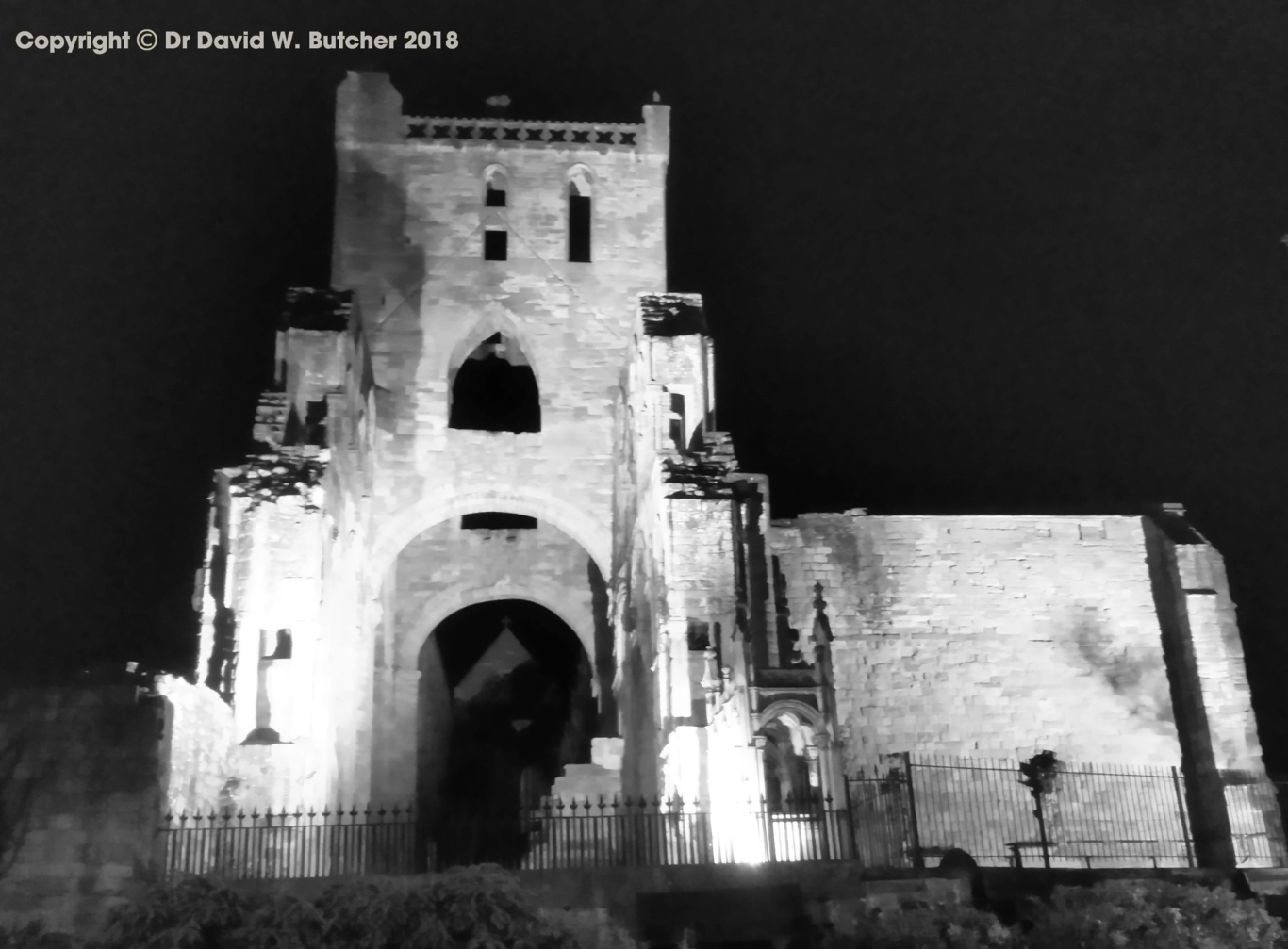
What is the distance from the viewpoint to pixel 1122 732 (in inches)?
842

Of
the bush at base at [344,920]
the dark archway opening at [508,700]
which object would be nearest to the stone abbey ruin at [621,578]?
the dark archway opening at [508,700]

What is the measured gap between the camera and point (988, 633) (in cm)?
2170

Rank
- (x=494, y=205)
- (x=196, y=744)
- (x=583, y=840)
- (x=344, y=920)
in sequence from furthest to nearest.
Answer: (x=494, y=205) → (x=583, y=840) → (x=196, y=744) → (x=344, y=920)

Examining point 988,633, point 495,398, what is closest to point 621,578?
point 988,633

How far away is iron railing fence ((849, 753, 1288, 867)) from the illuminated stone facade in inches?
20.6

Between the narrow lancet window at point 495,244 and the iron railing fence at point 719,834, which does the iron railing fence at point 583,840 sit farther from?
the narrow lancet window at point 495,244

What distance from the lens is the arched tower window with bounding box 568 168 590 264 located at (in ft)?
80.4

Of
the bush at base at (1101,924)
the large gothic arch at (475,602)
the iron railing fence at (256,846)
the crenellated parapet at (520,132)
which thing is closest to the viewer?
the bush at base at (1101,924)

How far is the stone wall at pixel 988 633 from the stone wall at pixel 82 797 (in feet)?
37.3

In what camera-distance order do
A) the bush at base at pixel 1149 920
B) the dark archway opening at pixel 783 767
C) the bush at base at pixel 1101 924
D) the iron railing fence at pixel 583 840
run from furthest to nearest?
the dark archway opening at pixel 783 767, the iron railing fence at pixel 583 840, the bush at base at pixel 1149 920, the bush at base at pixel 1101 924

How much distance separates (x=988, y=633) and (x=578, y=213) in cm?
1105

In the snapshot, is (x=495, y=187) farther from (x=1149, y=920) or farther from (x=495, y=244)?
(x=1149, y=920)

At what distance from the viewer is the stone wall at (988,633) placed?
69.2 ft

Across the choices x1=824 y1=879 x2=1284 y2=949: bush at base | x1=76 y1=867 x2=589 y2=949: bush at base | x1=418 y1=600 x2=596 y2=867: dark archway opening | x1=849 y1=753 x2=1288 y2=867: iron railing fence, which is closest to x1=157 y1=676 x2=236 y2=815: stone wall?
x1=76 y1=867 x2=589 y2=949: bush at base
